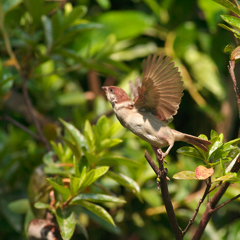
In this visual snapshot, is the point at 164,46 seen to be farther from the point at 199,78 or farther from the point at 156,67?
the point at 156,67

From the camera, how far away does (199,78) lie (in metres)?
3.05

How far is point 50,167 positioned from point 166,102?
708 mm

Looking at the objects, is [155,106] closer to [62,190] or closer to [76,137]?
[76,137]

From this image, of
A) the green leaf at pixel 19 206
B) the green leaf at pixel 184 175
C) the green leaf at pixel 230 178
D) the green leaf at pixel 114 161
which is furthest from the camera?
the green leaf at pixel 19 206

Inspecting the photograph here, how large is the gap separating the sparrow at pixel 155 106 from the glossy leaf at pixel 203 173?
21cm

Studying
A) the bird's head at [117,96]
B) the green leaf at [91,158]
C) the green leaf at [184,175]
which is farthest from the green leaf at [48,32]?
the green leaf at [184,175]

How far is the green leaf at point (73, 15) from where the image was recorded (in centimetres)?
231

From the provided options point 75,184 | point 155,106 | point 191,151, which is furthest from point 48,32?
point 191,151

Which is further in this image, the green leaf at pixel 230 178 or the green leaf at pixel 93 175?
the green leaf at pixel 93 175

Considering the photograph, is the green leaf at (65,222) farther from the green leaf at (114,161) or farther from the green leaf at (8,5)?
the green leaf at (8,5)

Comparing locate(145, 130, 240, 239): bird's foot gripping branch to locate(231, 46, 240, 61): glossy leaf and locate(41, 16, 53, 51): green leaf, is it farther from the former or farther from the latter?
locate(41, 16, 53, 51): green leaf

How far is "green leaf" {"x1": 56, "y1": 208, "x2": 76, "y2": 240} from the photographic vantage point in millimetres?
1563

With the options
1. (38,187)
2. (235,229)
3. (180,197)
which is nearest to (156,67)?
(38,187)

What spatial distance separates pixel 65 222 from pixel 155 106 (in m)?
0.73
